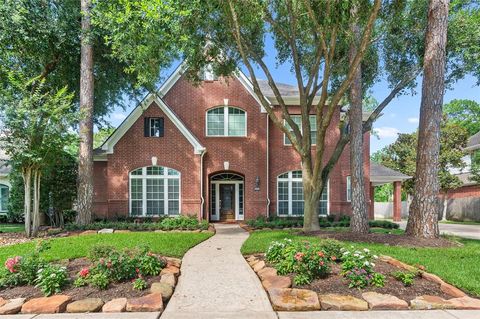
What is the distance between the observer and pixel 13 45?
14008mm

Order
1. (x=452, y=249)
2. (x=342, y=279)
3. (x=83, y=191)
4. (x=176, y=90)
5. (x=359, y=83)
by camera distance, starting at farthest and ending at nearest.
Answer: (x=176, y=90) → (x=83, y=191) → (x=359, y=83) → (x=452, y=249) → (x=342, y=279)

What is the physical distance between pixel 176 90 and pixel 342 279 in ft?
45.1

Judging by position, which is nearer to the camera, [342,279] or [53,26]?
[342,279]

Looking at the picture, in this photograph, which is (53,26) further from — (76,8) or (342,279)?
(342,279)

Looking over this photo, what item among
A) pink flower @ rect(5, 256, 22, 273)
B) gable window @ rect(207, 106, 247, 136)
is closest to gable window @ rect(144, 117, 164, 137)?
gable window @ rect(207, 106, 247, 136)

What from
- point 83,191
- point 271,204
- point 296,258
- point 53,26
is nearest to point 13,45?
point 53,26

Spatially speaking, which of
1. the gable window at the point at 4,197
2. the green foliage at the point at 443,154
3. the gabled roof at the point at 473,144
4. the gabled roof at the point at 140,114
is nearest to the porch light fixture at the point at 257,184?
the gabled roof at the point at 140,114

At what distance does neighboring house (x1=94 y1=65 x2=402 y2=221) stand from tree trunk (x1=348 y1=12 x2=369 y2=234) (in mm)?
5970

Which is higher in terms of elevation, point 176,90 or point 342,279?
point 176,90

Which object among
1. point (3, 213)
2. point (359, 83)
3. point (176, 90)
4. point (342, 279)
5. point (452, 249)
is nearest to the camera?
point (342, 279)

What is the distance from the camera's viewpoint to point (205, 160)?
16922mm

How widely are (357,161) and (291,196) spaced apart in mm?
6626

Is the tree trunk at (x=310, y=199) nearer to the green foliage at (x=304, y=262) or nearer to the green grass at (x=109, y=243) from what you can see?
the green grass at (x=109, y=243)

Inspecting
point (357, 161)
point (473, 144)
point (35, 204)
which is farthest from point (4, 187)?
point (473, 144)
